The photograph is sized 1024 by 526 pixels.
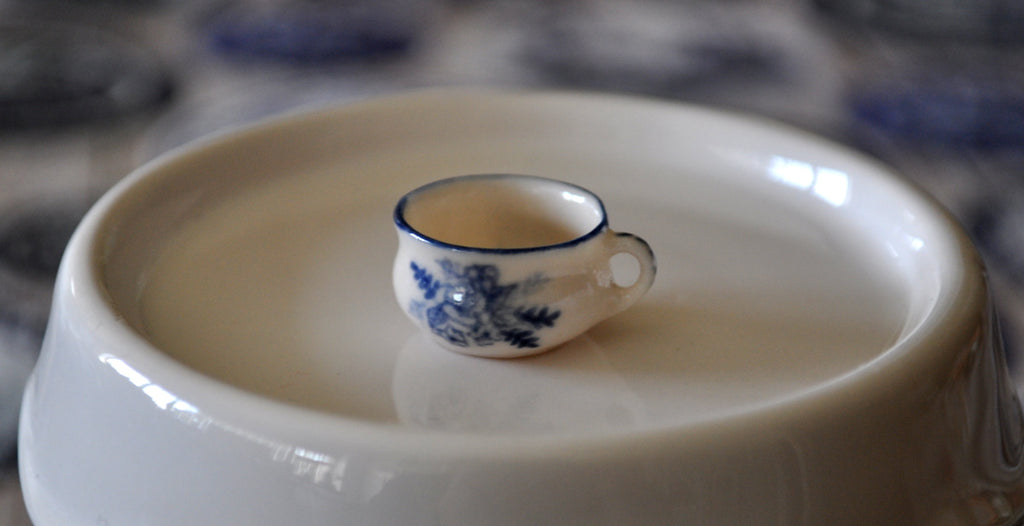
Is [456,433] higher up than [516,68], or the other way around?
[456,433]

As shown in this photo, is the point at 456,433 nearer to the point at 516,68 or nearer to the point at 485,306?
the point at 485,306

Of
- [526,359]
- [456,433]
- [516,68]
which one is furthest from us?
[516,68]

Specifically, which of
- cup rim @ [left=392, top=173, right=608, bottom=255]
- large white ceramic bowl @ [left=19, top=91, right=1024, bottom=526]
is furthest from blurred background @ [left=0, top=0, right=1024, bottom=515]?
cup rim @ [left=392, top=173, right=608, bottom=255]

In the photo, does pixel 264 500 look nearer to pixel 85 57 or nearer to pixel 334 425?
pixel 334 425

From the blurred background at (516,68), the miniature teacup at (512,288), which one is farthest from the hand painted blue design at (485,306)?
the blurred background at (516,68)

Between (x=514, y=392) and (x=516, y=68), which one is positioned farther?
(x=516, y=68)

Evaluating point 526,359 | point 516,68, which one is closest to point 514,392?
point 526,359

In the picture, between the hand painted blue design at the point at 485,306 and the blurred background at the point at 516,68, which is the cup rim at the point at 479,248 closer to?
the hand painted blue design at the point at 485,306
